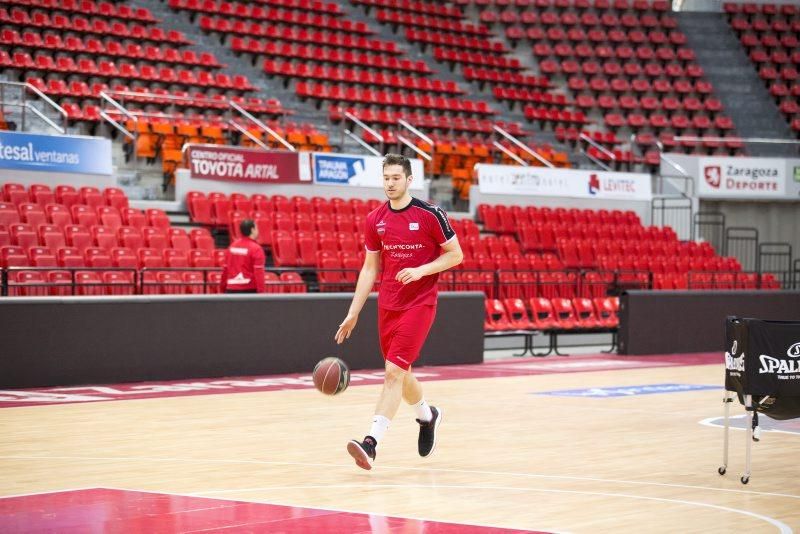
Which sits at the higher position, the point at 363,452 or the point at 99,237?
the point at 99,237

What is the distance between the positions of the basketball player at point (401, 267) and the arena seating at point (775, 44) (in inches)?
1218

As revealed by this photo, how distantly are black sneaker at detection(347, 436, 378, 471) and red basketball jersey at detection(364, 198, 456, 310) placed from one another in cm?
100

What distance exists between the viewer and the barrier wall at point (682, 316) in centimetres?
2123

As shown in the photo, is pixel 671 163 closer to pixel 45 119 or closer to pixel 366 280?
pixel 45 119

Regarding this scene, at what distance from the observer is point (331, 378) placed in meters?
8.62


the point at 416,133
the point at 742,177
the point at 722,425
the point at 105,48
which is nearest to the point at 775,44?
the point at 742,177

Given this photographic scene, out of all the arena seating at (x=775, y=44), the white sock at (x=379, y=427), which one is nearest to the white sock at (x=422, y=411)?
the white sock at (x=379, y=427)

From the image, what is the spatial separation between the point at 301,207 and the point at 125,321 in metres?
8.50

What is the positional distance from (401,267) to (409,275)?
329 mm

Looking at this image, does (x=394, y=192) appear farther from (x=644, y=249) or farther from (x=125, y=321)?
(x=644, y=249)

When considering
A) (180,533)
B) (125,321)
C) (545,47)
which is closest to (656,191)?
(545,47)

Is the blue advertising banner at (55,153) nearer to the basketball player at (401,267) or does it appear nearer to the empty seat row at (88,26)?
the empty seat row at (88,26)

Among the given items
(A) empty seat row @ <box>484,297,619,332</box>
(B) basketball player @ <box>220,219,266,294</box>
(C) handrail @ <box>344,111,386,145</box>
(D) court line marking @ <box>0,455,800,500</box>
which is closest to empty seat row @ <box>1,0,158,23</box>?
(C) handrail @ <box>344,111,386,145</box>

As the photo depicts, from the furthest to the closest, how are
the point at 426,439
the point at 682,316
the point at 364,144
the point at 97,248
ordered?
the point at 364,144 < the point at 682,316 < the point at 97,248 < the point at 426,439
